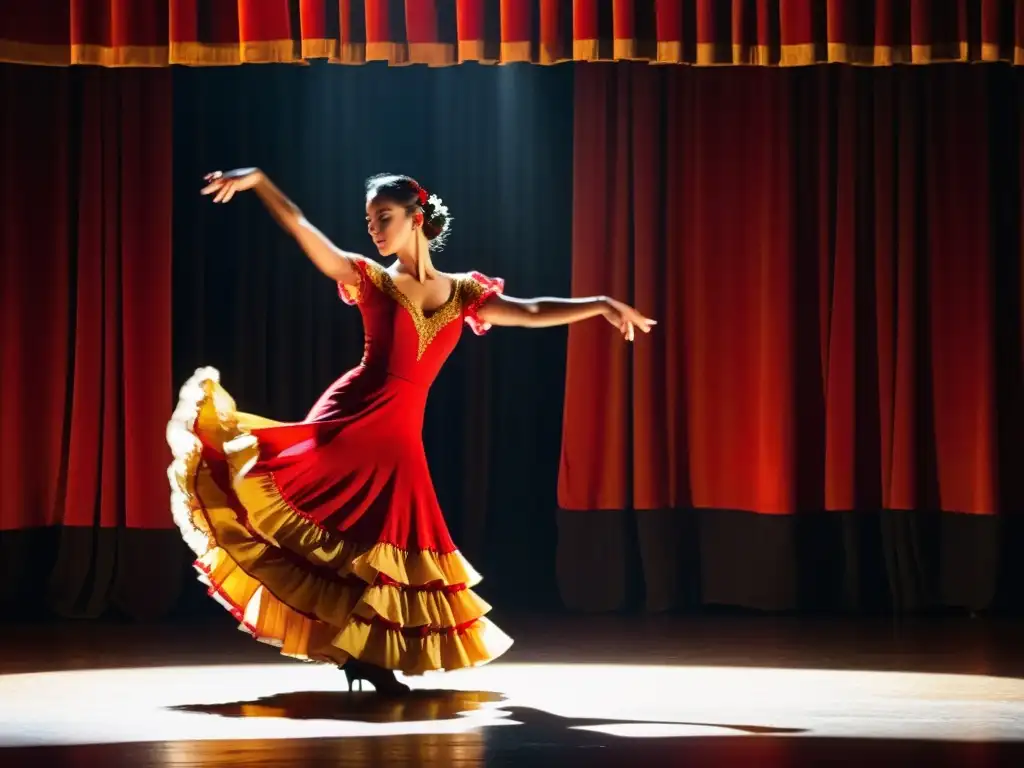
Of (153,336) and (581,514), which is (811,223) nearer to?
(581,514)

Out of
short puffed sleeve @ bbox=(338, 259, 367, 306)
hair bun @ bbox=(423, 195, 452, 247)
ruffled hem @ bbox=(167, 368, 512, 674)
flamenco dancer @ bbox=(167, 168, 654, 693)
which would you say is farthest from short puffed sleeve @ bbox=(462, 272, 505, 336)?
ruffled hem @ bbox=(167, 368, 512, 674)

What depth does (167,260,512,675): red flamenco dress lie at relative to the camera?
352cm

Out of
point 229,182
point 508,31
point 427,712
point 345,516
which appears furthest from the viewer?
point 508,31

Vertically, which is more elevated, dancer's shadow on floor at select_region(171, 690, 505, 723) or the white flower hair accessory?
the white flower hair accessory

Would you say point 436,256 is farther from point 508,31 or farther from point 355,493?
point 355,493

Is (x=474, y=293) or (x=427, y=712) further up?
(x=474, y=293)

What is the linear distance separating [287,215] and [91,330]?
2.05 m

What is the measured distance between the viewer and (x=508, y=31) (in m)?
5.18

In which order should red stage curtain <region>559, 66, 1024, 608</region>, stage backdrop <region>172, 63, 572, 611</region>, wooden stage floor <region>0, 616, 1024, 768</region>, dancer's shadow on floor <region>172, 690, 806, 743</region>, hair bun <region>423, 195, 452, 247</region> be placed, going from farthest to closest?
stage backdrop <region>172, 63, 572, 611</region>, red stage curtain <region>559, 66, 1024, 608</region>, hair bun <region>423, 195, 452, 247</region>, dancer's shadow on floor <region>172, 690, 806, 743</region>, wooden stage floor <region>0, 616, 1024, 768</region>

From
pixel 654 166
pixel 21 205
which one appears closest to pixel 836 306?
pixel 654 166

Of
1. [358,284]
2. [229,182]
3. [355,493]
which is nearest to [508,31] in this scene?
[358,284]

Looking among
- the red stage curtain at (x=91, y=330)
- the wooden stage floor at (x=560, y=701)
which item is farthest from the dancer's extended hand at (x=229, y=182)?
the red stage curtain at (x=91, y=330)

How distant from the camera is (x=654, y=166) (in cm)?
539

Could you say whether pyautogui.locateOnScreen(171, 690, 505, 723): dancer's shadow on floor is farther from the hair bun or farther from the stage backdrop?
the stage backdrop
